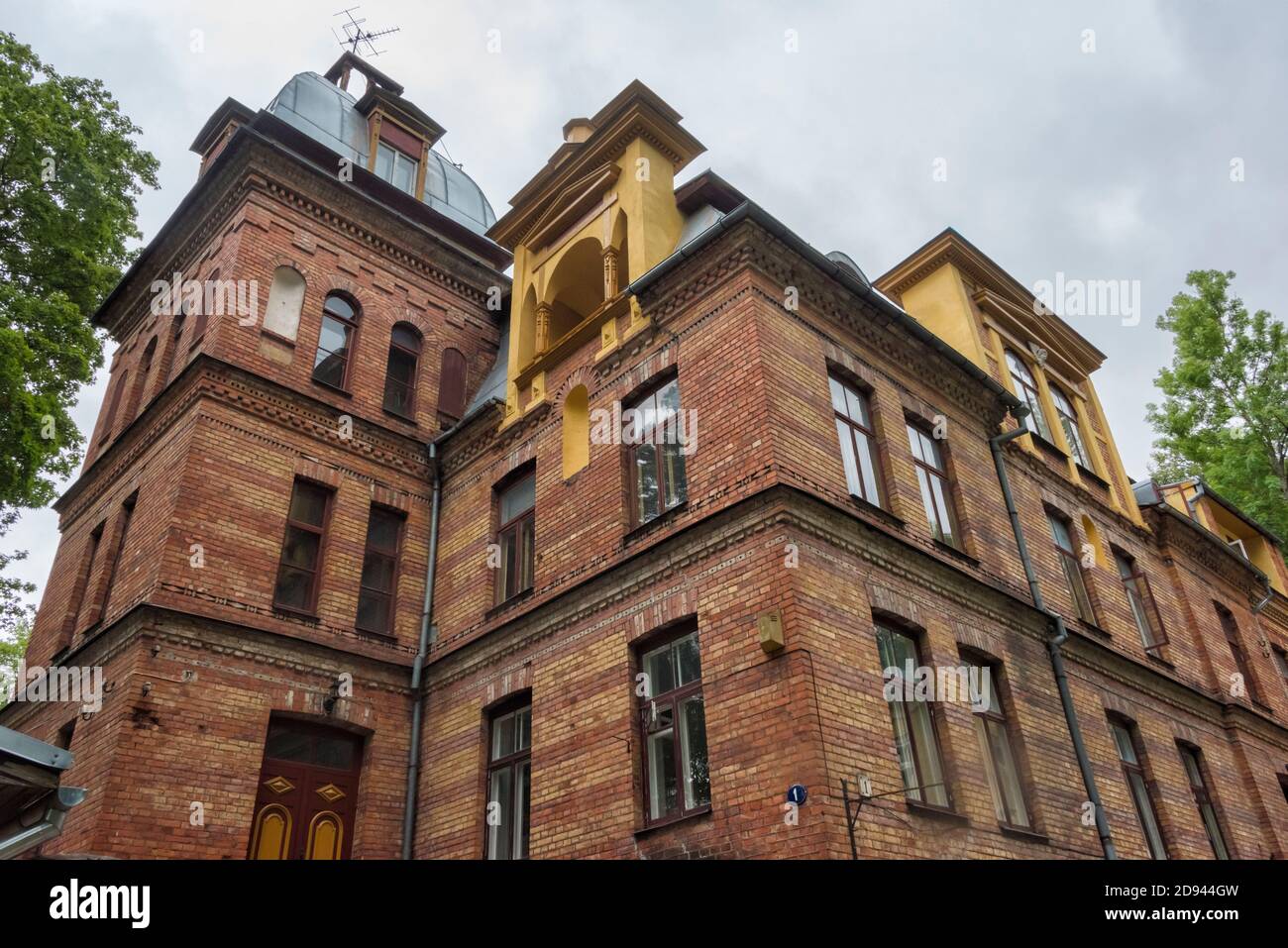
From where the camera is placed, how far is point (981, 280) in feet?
56.6

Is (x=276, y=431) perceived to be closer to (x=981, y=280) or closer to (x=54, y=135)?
(x=54, y=135)

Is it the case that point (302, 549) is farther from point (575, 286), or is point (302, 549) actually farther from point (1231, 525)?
point (1231, 525)

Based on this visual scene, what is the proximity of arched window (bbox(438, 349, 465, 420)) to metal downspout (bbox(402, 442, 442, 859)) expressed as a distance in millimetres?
1196

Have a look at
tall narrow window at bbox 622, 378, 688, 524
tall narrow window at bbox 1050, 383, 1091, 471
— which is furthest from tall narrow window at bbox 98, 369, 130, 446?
tall narrow window at bbox 1050, 383, 1091, 471

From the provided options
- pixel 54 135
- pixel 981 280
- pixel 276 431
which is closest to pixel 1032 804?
pixel 981 280

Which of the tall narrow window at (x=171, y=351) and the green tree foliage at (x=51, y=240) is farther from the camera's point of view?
the tall narrow window at (x=171, y=351)

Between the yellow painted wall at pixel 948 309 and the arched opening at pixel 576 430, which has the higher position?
the yellow painted wall at pixel 948 309

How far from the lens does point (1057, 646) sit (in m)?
12.3

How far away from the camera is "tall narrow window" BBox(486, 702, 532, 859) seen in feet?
37.3

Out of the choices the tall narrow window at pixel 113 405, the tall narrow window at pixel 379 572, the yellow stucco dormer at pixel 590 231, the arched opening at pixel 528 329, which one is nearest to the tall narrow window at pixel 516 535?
the yellow stucco dormer at pixel 590 231

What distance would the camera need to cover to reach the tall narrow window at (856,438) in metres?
11.3

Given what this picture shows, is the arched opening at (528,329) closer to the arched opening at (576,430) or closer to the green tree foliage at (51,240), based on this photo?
the arched opening at (576,430)

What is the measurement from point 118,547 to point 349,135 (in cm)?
911

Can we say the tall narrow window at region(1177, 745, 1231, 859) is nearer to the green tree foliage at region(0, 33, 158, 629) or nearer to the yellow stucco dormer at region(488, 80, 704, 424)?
the yellow stucco dormer at region(488, 80, 704, 424)
